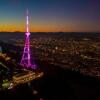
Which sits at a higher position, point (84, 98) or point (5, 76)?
point (5, 76)

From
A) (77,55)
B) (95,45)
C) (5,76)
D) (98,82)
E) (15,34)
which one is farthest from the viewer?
(15,34)

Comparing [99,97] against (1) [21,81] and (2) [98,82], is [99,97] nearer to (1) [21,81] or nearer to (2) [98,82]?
(2) [98,82]

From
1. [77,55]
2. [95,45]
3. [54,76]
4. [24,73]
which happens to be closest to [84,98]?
[54,76]

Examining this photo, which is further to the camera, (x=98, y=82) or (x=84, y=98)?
(x=98, y=82)

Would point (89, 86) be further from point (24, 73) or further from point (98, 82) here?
point (24, 73)

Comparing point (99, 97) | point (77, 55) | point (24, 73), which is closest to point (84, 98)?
point (99, 97)

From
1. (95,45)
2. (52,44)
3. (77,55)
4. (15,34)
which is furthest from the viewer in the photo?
(15,34)

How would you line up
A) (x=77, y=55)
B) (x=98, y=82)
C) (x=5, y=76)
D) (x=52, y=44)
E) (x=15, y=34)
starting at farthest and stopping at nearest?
(x=15, y=34) → (x=52, y=44) → (x=77, y=55) → (x=98, y=82) → (x=5, y=76)

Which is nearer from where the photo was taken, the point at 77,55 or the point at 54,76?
the point at 54,76

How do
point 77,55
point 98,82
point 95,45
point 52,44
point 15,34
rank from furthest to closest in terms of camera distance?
1. point 15,34
2. point 52,44
3. point 95,45
4. point 77,55
5. point 98,82
